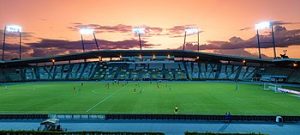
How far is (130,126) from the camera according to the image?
33875 millimetres

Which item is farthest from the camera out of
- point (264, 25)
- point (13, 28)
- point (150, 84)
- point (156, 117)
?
point (13, 28)

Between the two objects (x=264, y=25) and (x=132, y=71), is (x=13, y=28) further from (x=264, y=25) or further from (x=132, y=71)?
(x=264, y=25)

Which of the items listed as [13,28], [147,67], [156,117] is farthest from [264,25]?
Result: [13,28]

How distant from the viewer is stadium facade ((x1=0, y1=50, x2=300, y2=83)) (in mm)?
99000

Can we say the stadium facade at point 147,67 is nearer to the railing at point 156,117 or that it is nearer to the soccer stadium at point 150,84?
the soccer stadium at point 150,84

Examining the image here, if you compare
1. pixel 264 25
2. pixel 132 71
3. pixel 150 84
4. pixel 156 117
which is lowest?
pixel 156 117

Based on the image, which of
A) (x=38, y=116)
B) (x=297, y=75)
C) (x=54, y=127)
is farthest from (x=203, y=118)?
(x=297, y=75)

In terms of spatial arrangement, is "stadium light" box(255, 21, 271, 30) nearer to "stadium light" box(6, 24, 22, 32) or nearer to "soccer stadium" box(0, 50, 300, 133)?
"soccer stadium" box(0, 50, 300, 133)

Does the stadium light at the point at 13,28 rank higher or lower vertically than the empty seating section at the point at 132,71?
higher

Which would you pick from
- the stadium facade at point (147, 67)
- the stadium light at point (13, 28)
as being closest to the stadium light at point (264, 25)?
the stadium facade at point (147, 67)

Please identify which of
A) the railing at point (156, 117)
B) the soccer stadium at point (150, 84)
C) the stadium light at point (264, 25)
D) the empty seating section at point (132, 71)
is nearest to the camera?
the railing at point (156, 117)

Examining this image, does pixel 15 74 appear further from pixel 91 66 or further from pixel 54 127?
pixel 54 127

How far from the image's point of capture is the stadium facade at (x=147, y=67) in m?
99.0

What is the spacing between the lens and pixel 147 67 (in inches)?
4606
